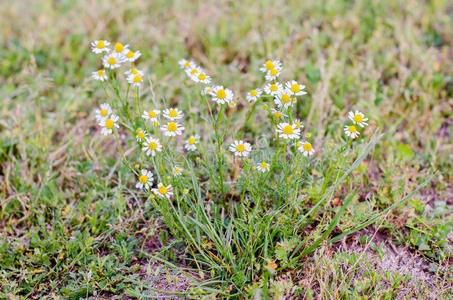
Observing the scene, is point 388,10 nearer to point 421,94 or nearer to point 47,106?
point 421,94

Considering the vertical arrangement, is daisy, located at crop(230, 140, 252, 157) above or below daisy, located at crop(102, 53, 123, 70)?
below

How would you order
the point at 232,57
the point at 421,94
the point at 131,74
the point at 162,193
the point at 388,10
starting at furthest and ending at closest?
the point at 388,10 < the point at 232,57 < the point at 421,94 < the point at 131,74 < the point at 162,193

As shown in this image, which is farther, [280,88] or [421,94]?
[421,94]

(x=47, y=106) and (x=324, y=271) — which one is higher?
(x=47, y=106)

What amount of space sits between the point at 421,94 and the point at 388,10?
117 centimetres

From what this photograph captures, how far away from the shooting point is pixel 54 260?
2057 mm

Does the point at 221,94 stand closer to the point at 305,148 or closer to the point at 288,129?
the point at 288,129

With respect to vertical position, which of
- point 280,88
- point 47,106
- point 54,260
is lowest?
point 54,260

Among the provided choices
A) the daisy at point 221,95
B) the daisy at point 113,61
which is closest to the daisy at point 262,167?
the daisy at point 221,95

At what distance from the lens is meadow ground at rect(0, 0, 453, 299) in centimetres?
187

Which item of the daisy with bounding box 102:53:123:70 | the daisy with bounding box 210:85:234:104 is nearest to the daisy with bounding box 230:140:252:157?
the daisy with bounding box 210:85:234:104

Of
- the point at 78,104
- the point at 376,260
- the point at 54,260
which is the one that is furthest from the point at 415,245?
the point at 78,104

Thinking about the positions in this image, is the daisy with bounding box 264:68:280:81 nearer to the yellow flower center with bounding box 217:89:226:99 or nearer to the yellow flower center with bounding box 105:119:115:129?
the yellow flower center with bounding box 217:89:226:99

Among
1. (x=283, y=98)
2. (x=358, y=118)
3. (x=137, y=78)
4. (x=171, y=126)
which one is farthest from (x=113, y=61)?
(x=358, y=118)
